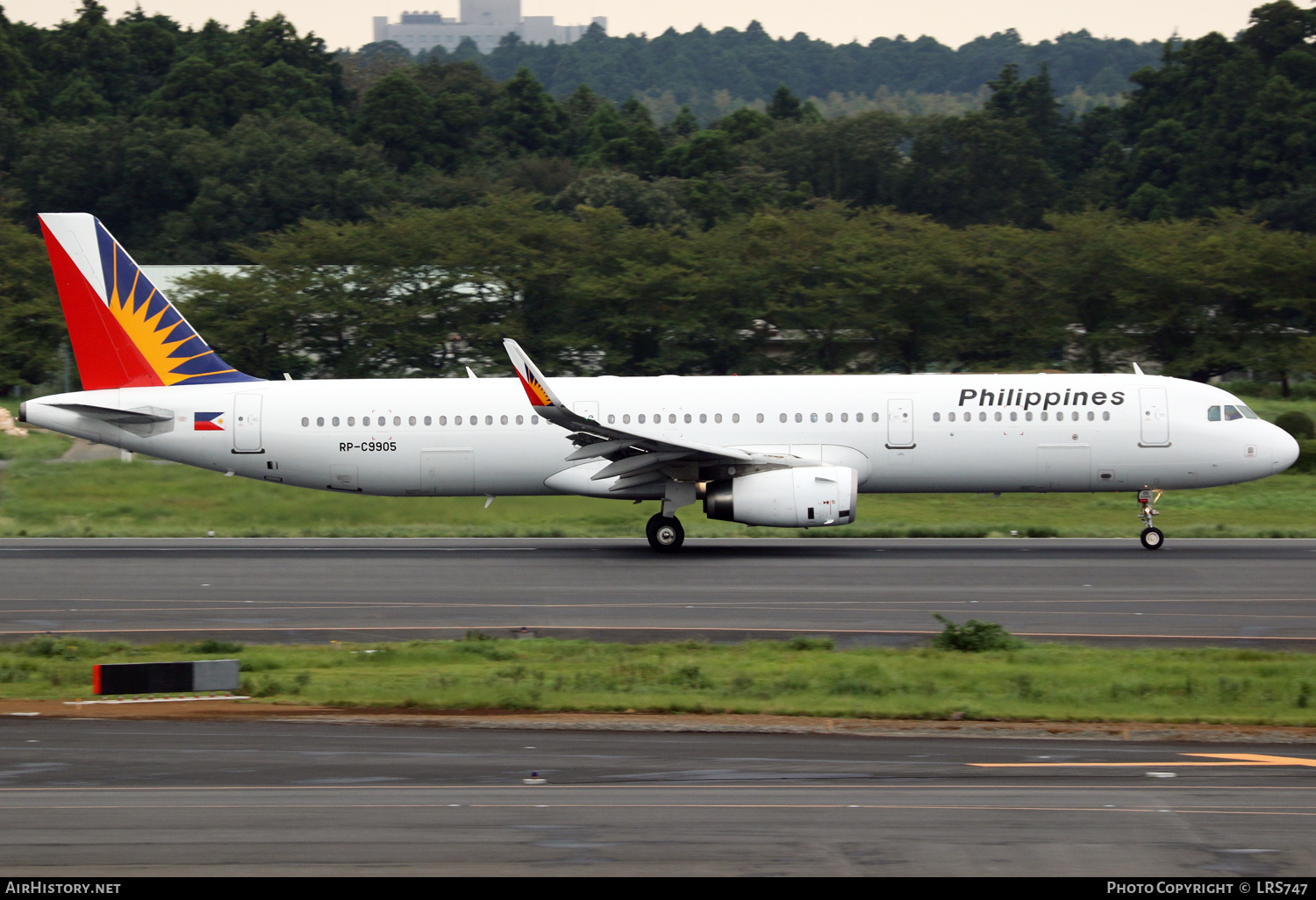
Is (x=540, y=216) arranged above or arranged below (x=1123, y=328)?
above

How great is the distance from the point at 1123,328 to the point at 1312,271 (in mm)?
8744

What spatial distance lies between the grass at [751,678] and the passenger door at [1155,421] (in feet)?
37.1

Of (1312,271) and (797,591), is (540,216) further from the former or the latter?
(797,591)

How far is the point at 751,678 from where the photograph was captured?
54.7 ft

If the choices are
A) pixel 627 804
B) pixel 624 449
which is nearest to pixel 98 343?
pixel 624 449

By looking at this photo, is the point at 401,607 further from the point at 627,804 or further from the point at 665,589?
the point at 627,804

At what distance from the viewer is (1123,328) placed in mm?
52406

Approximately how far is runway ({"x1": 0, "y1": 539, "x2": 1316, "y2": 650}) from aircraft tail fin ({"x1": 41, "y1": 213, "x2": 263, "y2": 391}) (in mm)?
3655

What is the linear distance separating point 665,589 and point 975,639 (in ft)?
22.3

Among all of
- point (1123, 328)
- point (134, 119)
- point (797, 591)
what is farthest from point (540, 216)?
point (134, 119)

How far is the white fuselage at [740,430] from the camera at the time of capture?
28.8 meters

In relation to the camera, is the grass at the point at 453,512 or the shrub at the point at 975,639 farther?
the grass at the point at 453,512

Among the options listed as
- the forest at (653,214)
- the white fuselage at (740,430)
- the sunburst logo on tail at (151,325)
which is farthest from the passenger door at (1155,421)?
the forest at (653,214)

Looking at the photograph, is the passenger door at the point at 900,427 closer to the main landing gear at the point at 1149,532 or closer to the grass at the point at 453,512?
the grass at the point at 453,512
